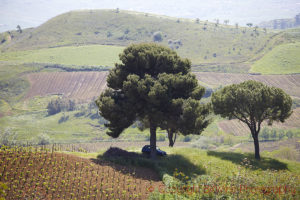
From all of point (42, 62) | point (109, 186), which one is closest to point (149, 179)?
point (109, 186)

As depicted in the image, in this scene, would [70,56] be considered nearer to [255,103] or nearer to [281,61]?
[281,61]

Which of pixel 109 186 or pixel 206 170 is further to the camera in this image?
pixel 206 170

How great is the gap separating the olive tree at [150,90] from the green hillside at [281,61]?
127 m

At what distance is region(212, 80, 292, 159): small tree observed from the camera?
37.5 metres

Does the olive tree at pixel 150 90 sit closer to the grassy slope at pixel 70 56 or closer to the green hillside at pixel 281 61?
the green hillside at pixel 281 61

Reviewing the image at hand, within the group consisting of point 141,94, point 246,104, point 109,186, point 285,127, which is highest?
point 141,94

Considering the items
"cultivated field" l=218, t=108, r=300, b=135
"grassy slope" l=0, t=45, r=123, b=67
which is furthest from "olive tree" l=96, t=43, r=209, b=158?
"grassy slope" l=0, t=45, r=123, b=67

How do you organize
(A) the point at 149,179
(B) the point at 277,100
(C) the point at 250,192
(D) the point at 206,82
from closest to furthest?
(C) the point at 250,192 < (A) the point at 149,179 < (B) the point at 277,100 < (D) the point at 206,82

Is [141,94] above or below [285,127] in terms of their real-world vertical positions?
above

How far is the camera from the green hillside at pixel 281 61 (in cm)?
14625

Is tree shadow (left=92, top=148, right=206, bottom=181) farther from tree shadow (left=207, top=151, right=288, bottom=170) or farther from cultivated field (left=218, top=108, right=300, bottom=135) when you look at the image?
cultivated field (left=218, top=108, right=300, bottom=135)

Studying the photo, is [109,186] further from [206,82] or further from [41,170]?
[206,82]

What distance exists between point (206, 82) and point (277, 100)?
11065 cm

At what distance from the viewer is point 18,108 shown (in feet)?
416
